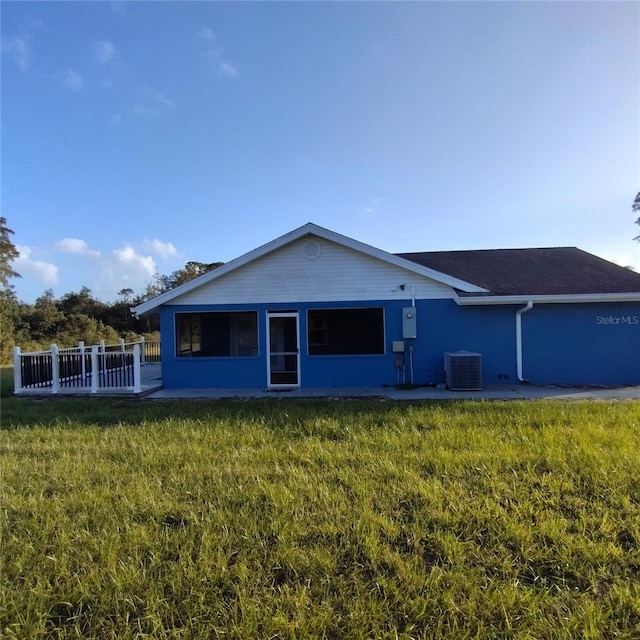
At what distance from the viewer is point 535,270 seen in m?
12.5

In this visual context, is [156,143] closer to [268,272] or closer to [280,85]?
[280,85]

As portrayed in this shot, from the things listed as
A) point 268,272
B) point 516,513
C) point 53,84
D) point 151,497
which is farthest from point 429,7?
point 151,497

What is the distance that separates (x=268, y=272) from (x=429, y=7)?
22.9 feet

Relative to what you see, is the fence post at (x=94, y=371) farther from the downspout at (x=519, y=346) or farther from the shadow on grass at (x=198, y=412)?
the downspout at (x=519, y=346)

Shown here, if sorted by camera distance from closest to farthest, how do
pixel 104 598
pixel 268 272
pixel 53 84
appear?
pixel 104 598 < pixel 53 84 < pixel 268 272

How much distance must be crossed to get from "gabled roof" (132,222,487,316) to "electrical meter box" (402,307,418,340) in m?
1.05

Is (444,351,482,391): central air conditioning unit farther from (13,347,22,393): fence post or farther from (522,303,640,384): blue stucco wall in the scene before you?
(13,347,22,393): fence post

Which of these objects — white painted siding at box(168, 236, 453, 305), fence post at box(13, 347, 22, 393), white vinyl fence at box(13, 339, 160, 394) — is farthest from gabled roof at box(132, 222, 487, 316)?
fence post at box(13, 347, 22, 393)

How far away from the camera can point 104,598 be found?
7.88 feet

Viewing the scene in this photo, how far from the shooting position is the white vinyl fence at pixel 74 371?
10586mm

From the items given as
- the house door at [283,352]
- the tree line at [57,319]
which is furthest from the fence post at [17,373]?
the tree line at [57,319]

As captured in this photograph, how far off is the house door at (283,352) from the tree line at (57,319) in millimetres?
17236

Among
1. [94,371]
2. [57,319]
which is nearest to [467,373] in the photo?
[94,371]

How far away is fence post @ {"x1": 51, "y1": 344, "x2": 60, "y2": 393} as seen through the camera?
10.7m
